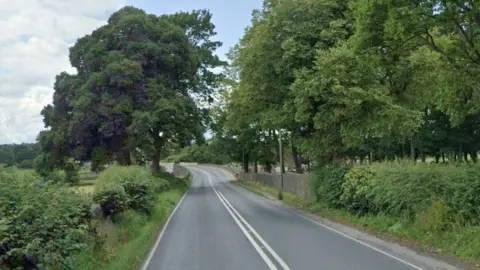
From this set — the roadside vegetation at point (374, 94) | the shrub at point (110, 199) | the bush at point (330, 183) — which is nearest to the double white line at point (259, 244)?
the roadside vegetation at point (374, 94)

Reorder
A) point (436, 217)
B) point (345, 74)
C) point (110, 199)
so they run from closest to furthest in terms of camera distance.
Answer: point (436, 217)
point (110, 199)
point (345, 74)

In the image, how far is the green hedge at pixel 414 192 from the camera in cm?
1337

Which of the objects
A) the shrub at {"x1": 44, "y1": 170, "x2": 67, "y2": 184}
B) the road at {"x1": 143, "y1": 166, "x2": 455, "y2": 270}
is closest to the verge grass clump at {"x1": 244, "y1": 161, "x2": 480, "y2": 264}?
the road at {"x1": 143, "y1": 166, "x2": 455, "y2": 270}

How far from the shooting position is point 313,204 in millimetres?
27281

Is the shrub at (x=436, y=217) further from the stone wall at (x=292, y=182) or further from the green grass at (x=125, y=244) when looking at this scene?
the stone wall at (x=292, y=182)

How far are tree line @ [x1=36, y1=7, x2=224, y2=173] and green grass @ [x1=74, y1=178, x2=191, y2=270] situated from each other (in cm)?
2082

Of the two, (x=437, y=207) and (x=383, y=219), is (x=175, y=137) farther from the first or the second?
(x=437, y=207)

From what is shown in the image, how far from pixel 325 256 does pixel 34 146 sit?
1702 inches

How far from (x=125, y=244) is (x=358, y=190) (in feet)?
32.3

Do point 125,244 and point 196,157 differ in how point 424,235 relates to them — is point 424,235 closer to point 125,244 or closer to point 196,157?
point 125,244

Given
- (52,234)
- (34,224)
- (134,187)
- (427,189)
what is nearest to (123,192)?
(134,187)

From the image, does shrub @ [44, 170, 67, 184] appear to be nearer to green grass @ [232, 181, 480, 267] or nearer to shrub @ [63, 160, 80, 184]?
shrub @ [63, 160, 80, 184]

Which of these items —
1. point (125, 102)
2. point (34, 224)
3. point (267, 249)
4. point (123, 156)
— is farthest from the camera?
point (123, 156)

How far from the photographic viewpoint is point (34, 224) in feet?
26.2
